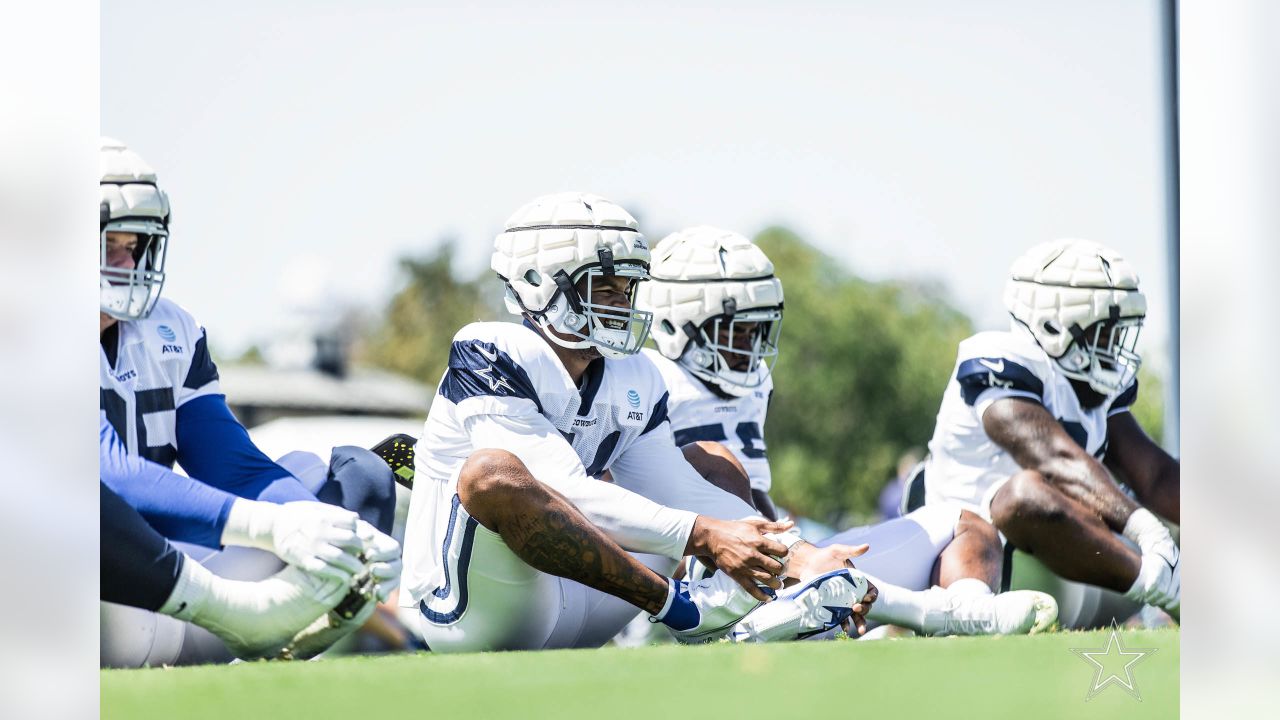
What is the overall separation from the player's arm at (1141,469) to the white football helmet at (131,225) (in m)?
3.42

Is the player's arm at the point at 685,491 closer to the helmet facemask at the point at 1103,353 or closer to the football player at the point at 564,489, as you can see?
the football player at the point at 564,489

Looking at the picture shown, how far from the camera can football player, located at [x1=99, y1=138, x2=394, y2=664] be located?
3488mm

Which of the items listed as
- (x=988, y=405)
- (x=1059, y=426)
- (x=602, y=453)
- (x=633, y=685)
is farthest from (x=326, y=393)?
(x=633, y=685)

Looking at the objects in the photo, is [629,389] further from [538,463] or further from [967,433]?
[967,433]

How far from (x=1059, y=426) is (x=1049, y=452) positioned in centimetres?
11

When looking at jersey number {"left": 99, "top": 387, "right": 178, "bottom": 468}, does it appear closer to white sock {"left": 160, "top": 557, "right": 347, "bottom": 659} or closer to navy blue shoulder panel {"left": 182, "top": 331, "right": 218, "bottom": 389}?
navy blue shoulder panel {"left": 182, "top": 331, "right": 218, "bottom": 389}

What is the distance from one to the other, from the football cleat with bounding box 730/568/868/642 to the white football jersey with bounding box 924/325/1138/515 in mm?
1021

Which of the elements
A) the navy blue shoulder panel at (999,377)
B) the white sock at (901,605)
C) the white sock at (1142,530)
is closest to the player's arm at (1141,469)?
the white sock at (1142,530)

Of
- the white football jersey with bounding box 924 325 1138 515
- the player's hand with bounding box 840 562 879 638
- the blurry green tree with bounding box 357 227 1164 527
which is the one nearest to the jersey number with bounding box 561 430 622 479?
the player's hand with bounding box 840 562 879 638

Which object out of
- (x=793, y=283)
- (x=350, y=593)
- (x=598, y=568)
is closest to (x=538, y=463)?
(x=598, y=568)

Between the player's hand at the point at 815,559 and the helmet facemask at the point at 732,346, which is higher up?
the helmet facemask at the point at 732,346

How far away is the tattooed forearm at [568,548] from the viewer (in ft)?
11.8

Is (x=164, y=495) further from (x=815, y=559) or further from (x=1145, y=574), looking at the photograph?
(x=1145, y=574)
